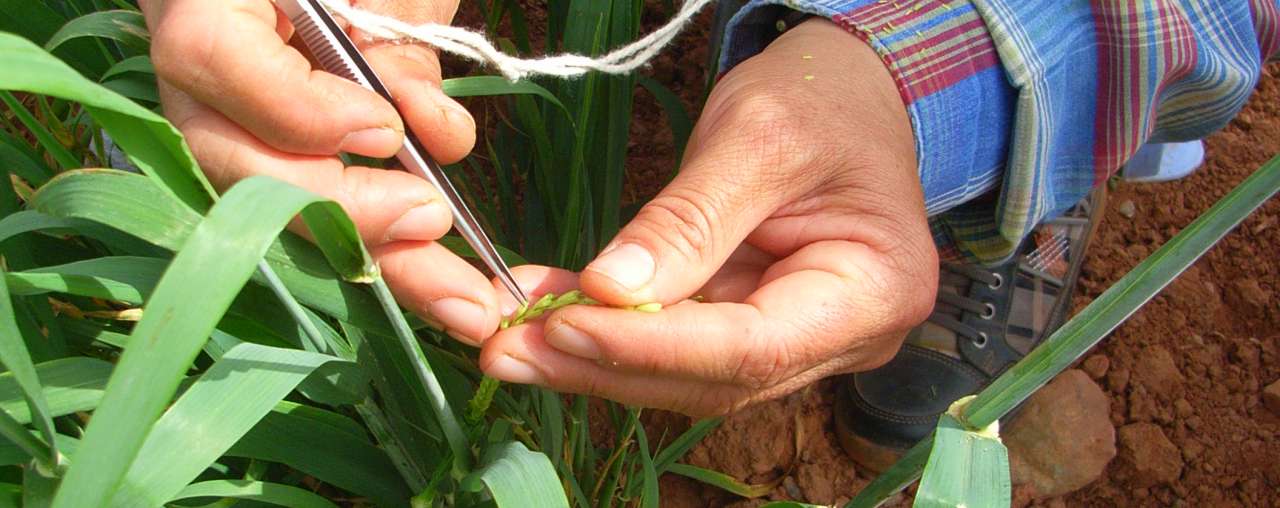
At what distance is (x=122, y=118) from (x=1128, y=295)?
544mm

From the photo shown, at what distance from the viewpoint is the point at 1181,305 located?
140 cm

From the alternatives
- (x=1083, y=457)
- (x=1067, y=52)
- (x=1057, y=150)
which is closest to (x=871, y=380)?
(x=1083, y=457)

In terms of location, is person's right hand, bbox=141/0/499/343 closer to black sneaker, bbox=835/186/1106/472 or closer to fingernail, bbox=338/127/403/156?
fingernail, bbox=338/127/403/156

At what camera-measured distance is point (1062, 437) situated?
4.19ft

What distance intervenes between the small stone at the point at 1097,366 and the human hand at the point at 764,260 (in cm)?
62

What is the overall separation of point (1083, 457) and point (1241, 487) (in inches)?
8.0

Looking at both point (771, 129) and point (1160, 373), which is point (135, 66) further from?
point (1160, 373)

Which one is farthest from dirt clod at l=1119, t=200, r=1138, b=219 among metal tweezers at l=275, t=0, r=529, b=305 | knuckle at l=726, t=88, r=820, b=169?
metal tweezers at l=275, t=0, r=529, b=305

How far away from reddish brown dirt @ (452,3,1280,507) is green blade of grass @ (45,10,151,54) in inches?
27.7

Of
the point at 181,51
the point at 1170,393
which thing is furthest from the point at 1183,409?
the point at 181,51

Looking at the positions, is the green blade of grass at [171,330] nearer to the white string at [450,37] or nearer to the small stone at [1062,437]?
the white string at [450,37]

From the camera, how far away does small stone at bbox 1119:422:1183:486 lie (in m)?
1.25

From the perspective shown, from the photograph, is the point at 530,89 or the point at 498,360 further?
the point at 530,89

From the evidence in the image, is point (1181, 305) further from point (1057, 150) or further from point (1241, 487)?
point (1057, 150)
